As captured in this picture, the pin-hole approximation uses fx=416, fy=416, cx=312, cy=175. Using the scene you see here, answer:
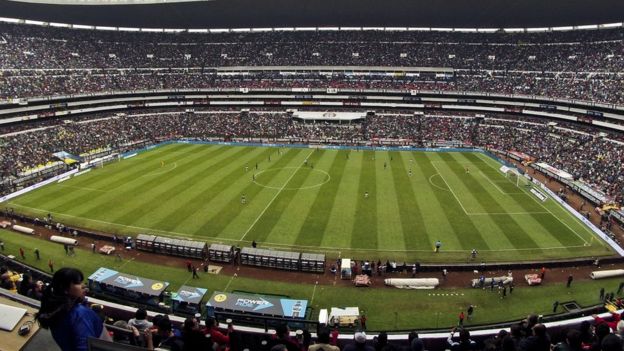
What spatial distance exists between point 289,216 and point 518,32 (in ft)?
265

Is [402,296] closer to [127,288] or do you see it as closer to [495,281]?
[495,281]

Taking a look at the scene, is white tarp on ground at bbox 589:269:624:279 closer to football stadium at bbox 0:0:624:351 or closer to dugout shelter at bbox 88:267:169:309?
football stadium at bbox 0:0:624:351

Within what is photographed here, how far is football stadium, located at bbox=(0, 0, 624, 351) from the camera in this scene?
72.9ft

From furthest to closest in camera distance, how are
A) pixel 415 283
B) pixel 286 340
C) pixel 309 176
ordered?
pixel 309 176, pixel 415 283, pixel 286 340

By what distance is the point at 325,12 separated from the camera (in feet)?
290

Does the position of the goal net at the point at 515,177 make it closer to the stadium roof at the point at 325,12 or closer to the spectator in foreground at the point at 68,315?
the stadium roof at the point at 325,12

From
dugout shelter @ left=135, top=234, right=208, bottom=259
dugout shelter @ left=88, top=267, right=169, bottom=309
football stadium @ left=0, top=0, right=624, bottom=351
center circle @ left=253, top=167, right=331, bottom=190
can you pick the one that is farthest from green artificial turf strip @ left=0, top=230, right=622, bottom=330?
center circle @ left=253, top=167, right=331, bottom=190

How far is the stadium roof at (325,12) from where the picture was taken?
253ft

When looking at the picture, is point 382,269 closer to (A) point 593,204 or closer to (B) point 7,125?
(A) point 593,204

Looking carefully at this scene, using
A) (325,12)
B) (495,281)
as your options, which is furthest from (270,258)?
(325,12)

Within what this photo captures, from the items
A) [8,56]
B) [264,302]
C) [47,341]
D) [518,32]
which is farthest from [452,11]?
[47,341]

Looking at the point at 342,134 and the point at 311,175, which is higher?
the point at 342,134

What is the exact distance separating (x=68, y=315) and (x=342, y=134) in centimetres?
7851

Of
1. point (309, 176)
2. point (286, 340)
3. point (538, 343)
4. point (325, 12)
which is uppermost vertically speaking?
point (325, 12)
